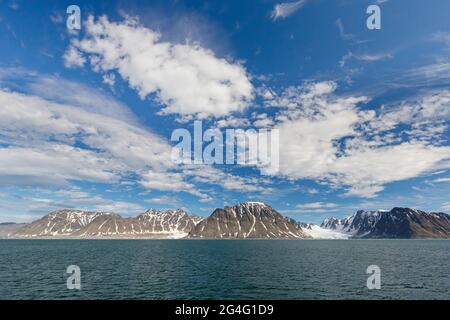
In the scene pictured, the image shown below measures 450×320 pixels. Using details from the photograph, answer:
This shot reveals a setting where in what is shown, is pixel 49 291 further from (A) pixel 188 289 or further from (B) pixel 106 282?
(A) pixel 188 289

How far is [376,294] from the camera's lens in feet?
194
